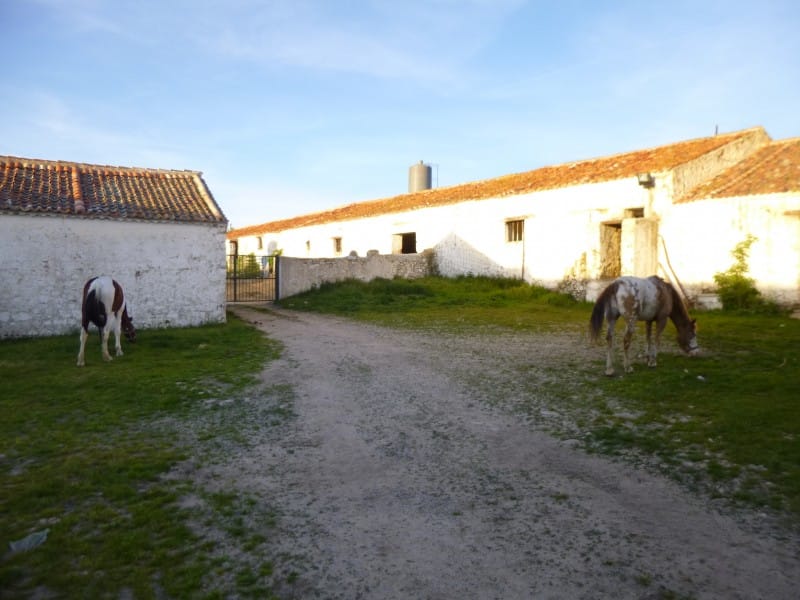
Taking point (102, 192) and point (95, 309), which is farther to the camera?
point (102, 192)

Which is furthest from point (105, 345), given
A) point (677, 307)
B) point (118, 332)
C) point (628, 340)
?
point (677, 307)

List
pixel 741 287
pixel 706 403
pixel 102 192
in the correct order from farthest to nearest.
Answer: pixel 102 192
pixel 741 287
pixel 706 403

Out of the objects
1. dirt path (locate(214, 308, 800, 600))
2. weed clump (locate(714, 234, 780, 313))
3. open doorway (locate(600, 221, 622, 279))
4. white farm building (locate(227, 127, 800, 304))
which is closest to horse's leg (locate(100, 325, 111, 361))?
dirt path (locate(214, 308, 800, 600))

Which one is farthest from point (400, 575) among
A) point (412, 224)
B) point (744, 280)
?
point (412, 224)

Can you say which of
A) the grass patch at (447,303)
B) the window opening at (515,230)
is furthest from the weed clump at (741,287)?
the window opening at (515,230)

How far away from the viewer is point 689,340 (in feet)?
29.5

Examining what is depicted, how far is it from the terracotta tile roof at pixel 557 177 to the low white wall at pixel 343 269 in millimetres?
2905

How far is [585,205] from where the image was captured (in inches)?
733

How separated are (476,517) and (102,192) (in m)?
14.6

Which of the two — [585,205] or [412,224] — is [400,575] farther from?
[412,224]

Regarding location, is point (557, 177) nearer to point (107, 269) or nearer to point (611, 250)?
point (611, 250)

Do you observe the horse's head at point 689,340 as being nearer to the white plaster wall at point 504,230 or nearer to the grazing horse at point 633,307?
the grazing horse at point 633,307

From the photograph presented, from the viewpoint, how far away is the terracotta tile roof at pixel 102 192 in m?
13.4

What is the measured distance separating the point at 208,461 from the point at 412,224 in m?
21.8
